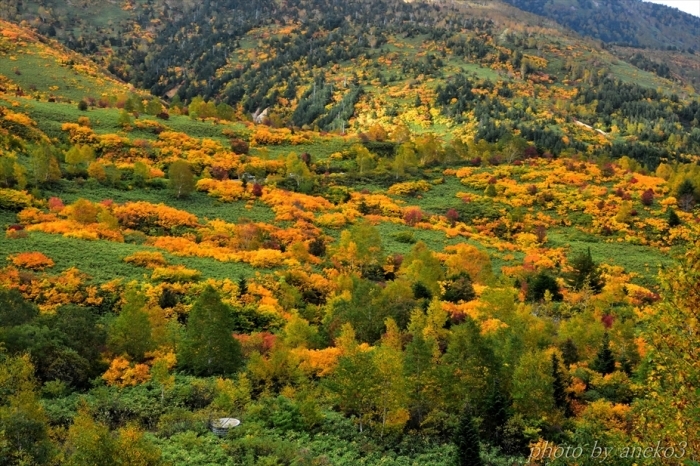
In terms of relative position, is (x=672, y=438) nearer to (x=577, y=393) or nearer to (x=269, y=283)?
(x=577, y=393)

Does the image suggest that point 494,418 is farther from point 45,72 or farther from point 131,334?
point 45,72

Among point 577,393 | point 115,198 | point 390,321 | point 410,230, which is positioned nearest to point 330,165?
point 410,230

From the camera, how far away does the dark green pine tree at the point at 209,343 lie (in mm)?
31312

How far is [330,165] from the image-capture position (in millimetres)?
103000

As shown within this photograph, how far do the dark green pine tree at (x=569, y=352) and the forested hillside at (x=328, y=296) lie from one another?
124mm

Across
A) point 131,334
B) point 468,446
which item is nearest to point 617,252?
point 468,446

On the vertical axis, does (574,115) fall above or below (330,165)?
above

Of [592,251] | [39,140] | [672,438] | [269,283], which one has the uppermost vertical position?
[672,438]

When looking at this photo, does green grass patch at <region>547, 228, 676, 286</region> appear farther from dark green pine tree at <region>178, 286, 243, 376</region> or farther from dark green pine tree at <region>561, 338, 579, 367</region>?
dark green pine tree at <region>178, 286, 243, 376</region>

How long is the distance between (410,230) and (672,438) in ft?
200

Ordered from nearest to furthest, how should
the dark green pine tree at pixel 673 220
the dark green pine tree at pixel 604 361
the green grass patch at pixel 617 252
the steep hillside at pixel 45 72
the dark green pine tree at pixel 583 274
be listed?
the dark green pine tree at pixel 604 361
the dark green pine tree at pixel 583 274
the green grass patch at pixel 617 252
the dark green pine tree at pixel 673 220
the steep hillside at pixel 45 72

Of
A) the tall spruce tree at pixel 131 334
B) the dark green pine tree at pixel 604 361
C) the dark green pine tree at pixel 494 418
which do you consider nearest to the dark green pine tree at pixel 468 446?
the dark green pine tree at pixel 494 418

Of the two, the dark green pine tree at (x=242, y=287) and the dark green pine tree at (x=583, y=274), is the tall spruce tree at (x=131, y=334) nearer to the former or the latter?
the dark green pine tree at (x=242, y=287)

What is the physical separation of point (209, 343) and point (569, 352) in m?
22.3
